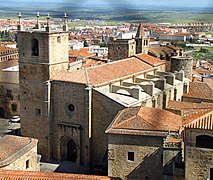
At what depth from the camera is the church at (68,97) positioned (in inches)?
689

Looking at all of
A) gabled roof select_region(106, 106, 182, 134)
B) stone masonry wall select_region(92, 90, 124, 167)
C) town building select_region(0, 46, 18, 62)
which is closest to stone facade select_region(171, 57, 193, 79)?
stone masonry wall select_region(92, 90, 124, 167)

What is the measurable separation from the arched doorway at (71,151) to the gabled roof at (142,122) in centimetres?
496

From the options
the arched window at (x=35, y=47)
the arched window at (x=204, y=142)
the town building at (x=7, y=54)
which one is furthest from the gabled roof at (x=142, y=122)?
the town building at (x=7, y=54)

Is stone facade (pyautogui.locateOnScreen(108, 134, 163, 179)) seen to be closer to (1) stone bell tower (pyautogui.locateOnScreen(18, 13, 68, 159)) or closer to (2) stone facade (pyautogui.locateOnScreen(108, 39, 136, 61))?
(1) stone bell tower (pyautogui.locateOnScreen(18, 13, 68, 159))

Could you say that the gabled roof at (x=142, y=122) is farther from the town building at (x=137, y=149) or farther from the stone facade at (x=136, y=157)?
the stone facade at (x=136, y=157)

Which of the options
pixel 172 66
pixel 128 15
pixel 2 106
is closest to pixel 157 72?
pixel 172 66

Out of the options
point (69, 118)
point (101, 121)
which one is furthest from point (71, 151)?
point (101, 121)

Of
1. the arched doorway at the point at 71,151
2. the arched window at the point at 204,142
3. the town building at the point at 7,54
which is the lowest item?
the arched doorway at the point at 71,151

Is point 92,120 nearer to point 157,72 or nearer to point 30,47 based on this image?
point 30,47

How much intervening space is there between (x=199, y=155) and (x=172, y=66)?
17275 millimetres

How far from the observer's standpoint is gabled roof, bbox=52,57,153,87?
1795cm

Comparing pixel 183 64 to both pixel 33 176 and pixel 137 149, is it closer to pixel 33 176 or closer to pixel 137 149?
pixel 137 149

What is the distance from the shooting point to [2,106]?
28609mm

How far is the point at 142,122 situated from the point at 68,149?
6.86m
